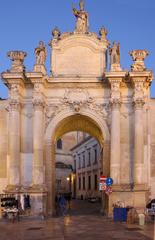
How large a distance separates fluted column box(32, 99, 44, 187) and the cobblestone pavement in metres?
3.08

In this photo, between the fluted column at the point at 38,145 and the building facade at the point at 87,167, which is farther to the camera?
the building facade at the point at 87,167

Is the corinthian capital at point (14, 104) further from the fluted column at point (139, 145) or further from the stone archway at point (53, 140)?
the fluted column at point (139, 145)

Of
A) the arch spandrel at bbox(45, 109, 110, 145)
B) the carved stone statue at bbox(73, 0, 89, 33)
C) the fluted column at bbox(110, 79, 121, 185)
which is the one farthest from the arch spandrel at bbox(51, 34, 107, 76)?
the arch spandrel at bbox(45, 109, 110, 145)

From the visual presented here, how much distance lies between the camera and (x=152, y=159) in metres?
28.3

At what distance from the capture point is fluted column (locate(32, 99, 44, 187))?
89.7ft

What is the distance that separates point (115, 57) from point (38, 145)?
710 cm

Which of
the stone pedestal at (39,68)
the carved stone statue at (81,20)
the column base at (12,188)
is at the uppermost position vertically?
the carved stone statue at (81,20)

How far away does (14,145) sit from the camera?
90.5ft

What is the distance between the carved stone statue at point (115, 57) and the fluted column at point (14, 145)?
6207 millimetres

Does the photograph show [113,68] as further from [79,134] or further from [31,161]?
[79,134]

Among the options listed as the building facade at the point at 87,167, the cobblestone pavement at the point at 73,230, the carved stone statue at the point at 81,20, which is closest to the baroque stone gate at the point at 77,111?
the carved stone statue at the point at 81,20

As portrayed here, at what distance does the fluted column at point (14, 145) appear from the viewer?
2741 cm

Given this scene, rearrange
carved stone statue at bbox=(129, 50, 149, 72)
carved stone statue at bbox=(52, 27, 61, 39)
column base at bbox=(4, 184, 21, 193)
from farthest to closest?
1. carved stone statue at bbox=(52, 27, 61, 39)
2. carved stone statue at bbox=(129, 50, 149, 72)
3. column base at bbox=(4, 184, 21, 193)

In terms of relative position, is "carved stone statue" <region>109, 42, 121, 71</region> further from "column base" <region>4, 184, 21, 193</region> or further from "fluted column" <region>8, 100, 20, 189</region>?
"column base" <region>4, 184, 21, 193</region>
